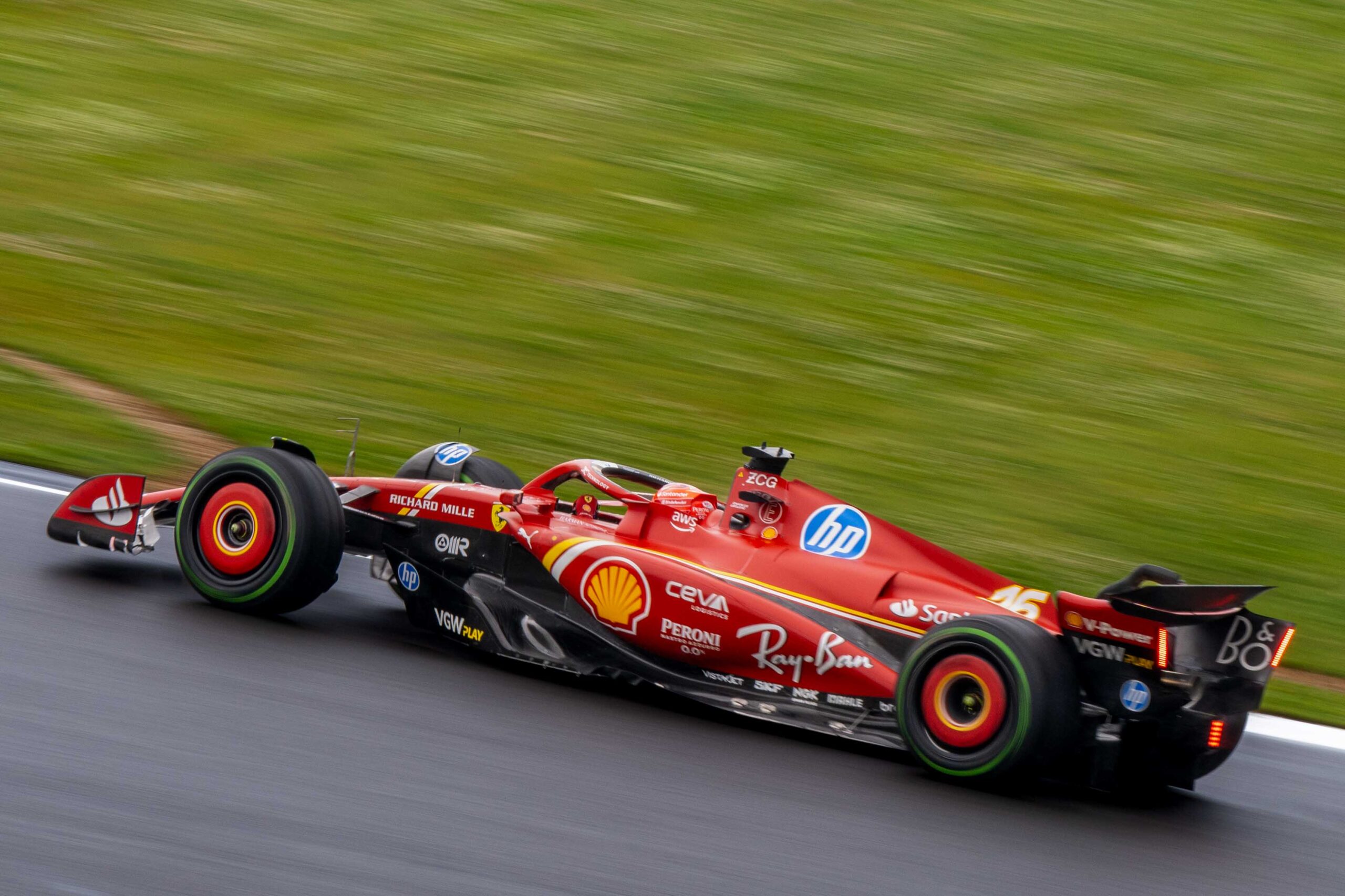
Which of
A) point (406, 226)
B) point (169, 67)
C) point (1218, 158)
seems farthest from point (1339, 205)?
point (169, 67)

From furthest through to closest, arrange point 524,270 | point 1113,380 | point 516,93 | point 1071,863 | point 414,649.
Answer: point 516,93 → point 524,270 → point 1113,380 → point 414,649 → point 1071,863

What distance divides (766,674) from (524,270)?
692 cm

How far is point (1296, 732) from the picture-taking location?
21.0 feet

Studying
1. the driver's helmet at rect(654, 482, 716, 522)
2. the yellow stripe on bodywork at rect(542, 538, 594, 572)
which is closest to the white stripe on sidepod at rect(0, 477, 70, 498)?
the yellow stripe on bodywork at rect(542, 538, 594, 572)

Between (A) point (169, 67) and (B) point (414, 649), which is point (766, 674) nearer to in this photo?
(B) point (414, 649)

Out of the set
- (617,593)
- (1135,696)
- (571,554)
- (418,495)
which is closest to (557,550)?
(571,554)

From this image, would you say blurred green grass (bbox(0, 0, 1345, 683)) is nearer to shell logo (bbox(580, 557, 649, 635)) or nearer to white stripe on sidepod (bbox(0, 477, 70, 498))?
white stripe on sidepod (bbox(0, 477, 70, 498))

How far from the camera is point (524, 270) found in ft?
39.1

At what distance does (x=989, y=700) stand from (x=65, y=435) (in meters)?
5.99

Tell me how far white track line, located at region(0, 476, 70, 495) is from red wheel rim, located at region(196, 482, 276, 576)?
2144 millimetres

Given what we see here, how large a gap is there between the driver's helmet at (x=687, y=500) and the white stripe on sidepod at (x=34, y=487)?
364 centimetres

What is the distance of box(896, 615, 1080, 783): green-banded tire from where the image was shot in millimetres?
4887

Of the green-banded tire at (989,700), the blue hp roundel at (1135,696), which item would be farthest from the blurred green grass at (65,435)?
the blue hp roundel at (1135,696)

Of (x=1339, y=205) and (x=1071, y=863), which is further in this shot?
(x=1339, y=205)
